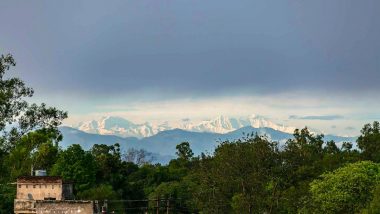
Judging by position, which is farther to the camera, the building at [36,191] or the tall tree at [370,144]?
the tall tree at [370,144]

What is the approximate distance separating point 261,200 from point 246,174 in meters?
2.33

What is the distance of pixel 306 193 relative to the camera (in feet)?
153

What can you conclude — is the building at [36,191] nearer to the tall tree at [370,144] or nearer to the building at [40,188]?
the building at [40,188]

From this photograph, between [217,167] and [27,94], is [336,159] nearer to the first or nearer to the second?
[217,167]

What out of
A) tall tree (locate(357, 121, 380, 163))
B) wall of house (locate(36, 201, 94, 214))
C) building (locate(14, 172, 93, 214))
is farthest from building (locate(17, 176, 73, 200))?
tall tree (locate(357, 121, 380, 163))

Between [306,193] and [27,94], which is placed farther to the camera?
[306,193]

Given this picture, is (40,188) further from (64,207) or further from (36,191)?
(64,207)

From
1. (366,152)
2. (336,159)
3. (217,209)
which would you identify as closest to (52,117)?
(217,209)

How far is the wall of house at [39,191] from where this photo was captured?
3866cm

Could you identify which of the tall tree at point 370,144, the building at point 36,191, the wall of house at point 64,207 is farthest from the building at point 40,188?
the tall tree at point 370,144

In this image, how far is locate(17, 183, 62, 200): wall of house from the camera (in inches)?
1522

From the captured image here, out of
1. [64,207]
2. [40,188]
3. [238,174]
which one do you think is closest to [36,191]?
[40,188]

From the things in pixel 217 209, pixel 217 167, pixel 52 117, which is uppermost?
pixel 52 117

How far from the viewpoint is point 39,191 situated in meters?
38.8
